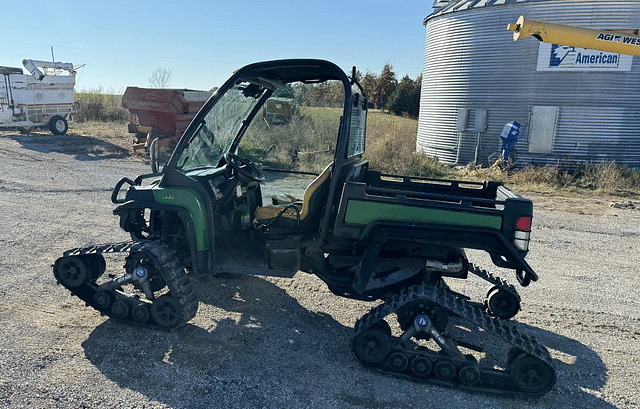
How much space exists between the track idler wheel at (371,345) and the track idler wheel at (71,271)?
8.48ft

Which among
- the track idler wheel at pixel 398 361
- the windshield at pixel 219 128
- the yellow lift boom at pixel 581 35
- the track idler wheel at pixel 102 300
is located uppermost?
the yellow lift boom at pixel 581 35

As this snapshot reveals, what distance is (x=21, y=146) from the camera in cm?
1612

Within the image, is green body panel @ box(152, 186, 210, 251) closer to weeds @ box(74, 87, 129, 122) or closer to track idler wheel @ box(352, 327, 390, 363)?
track idler wheel @ box(352, 327, 390, 363)

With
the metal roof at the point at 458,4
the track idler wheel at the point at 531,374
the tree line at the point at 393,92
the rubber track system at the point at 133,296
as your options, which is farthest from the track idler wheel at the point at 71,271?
the tree line at the point at 393,92

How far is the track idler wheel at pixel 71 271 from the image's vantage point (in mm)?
4344

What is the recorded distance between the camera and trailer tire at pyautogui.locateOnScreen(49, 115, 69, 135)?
19.0 metres

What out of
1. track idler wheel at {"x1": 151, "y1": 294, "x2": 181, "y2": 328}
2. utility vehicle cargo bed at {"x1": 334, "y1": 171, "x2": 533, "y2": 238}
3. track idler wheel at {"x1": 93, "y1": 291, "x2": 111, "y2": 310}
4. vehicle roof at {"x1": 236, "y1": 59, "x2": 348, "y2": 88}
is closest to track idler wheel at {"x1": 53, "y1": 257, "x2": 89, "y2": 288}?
track idler wheel at {"x1": 93, "y1": 291, "x2": 111, "y2": 310}

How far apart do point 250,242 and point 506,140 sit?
10.6 metres

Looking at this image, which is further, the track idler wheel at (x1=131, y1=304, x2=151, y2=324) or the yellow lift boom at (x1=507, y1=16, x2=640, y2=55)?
the yellow lift boom at (x1=507, y1=16, x2=640, y2=55)

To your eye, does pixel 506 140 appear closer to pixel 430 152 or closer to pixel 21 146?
pixel 430 152

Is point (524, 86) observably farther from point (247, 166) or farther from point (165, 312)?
point (165, 312)

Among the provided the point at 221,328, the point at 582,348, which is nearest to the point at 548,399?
the point at 582,348

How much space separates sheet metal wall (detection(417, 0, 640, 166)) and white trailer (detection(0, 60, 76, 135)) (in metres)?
15.2

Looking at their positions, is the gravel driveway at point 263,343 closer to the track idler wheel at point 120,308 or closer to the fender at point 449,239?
the track idler wheel at point 120,308
